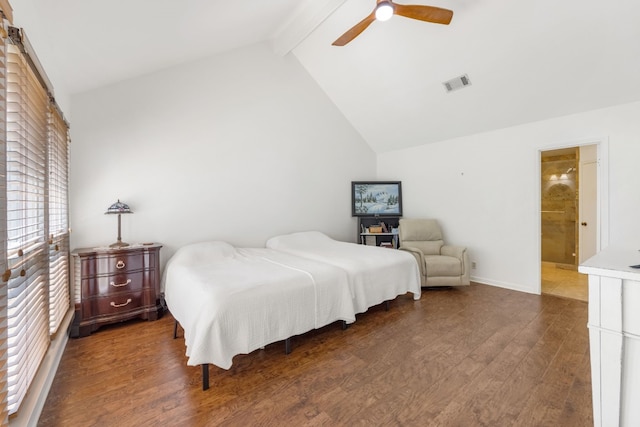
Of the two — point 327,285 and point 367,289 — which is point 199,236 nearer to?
point 327,285

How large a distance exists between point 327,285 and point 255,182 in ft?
7.20

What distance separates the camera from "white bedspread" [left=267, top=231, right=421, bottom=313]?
2.74m

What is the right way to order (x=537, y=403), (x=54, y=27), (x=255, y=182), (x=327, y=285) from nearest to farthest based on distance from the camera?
(x=537, y=403) → (x=54, y=27) → (x=327, y=285) → (x=255, y=182)

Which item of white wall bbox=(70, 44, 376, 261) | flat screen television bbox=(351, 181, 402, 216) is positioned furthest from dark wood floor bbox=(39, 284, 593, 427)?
flat screen television bbox=(351, 181, 402, 216)

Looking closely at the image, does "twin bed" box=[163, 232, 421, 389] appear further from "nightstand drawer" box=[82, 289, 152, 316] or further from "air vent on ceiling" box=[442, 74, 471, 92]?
"air vent on ceiling" box=[442, 74, 471, 92]

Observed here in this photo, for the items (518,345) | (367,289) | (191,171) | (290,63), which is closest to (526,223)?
(518,345)

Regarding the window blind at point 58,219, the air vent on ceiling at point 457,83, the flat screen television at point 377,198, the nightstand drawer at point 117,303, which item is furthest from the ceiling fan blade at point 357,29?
the nightstand drawer at point 117,303

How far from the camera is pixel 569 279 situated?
4344 mm

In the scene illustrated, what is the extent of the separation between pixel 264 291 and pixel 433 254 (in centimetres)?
314

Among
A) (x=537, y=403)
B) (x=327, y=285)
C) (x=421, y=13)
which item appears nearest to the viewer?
(x=537, y=403)

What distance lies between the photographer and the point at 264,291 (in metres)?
2.06

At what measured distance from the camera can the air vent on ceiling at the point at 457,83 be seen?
345cm

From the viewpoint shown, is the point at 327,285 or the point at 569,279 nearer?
the point at 327,285

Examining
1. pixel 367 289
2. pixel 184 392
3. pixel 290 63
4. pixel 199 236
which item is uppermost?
pixel 290 63
